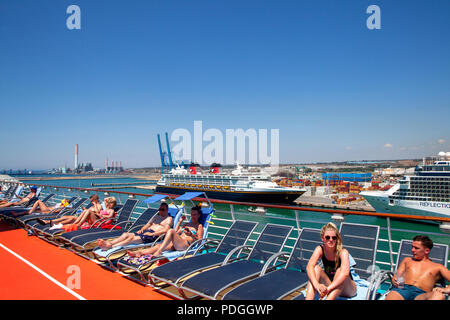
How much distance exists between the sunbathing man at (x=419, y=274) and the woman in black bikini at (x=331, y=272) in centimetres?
29

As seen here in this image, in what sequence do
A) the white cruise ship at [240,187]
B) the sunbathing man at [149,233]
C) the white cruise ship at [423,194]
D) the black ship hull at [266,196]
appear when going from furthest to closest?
the white cruise ship at [240,187] → the black ship hull at [266,196] → the white cruise ship at [423,194] → the sunbathing man at [149,233]

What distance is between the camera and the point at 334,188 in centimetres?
5412

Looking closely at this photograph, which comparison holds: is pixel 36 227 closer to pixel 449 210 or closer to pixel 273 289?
pixel 273 289

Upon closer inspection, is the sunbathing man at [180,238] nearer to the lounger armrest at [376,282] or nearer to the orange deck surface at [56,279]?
the orange deck surface at [56,279]

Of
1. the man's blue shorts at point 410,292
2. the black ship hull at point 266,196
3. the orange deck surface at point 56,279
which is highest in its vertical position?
the man's blue shorts at point 410,292

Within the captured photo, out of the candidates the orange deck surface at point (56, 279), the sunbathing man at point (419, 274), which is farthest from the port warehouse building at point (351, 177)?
the sunbathing man at point (419, 274)

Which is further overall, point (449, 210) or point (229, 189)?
point (229, 189)

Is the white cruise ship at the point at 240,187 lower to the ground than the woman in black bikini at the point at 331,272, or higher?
lower

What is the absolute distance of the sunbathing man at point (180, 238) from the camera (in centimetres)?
337
